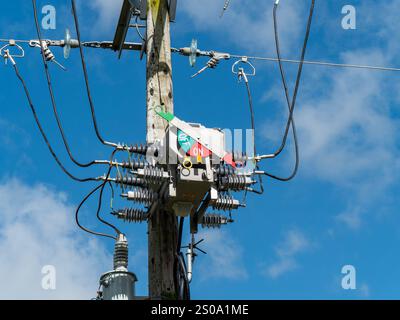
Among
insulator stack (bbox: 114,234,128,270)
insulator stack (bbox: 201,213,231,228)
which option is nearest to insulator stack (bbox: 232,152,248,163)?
insulator stack (bbox: 201,213,231,228)

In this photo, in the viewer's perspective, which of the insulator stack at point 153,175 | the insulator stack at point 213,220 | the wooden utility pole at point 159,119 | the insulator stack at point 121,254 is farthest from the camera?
the insulator stack at point 213,220

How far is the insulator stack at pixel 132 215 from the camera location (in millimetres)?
9922

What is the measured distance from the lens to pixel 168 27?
10.9 meters

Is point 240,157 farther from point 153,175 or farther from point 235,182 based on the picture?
point 153,175

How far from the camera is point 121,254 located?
9.11 m

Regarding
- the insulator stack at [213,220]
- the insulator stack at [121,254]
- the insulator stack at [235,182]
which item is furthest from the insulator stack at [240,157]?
the insulator stack at [121,254]

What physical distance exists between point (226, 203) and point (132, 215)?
0.95 m

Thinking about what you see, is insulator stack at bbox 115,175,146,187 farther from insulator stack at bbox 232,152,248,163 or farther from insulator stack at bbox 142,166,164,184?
insulator stack at bbox 232,152,248,163

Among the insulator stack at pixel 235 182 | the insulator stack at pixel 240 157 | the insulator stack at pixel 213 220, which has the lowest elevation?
the insulator stack at pixel 213 220

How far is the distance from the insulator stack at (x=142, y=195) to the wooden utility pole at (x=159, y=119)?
0.17 meters

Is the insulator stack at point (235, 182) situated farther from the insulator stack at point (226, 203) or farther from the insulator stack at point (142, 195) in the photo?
the insulator stack at point (142, 195)

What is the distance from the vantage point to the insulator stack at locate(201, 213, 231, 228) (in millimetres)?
10023

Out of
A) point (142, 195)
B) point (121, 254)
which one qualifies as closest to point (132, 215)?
point (142, 195)
